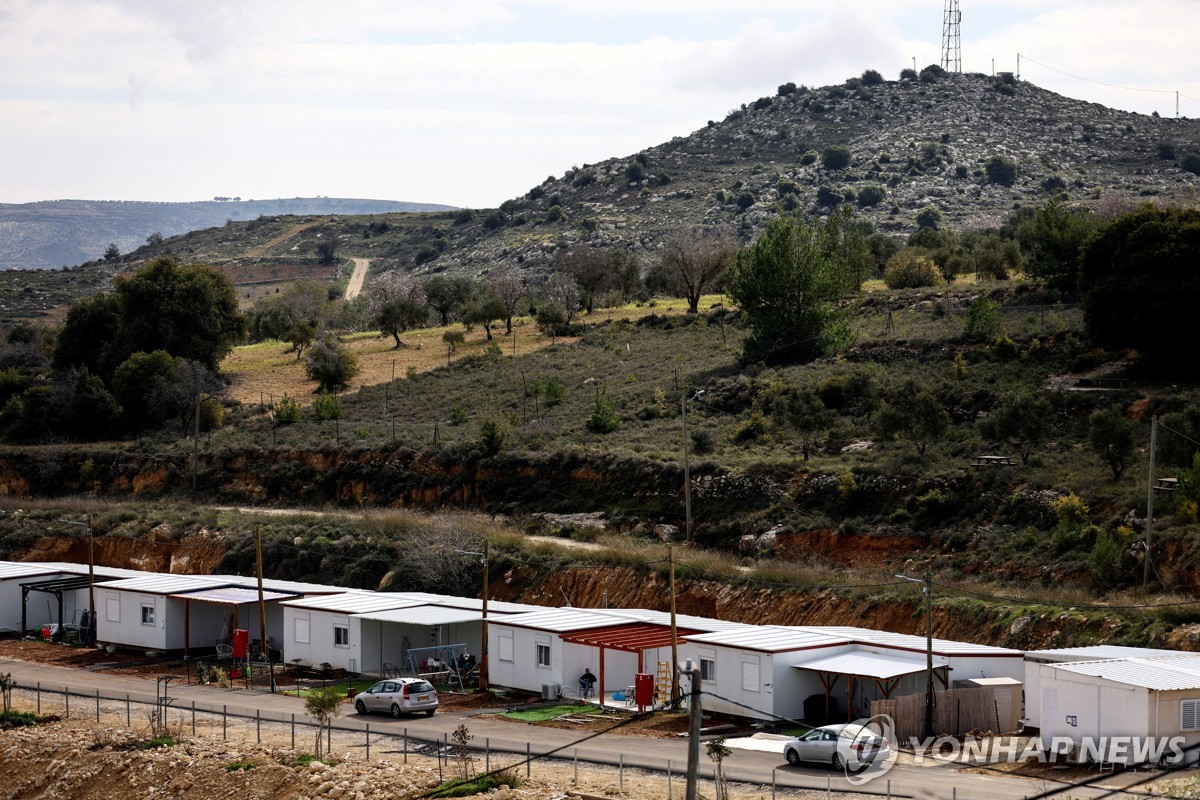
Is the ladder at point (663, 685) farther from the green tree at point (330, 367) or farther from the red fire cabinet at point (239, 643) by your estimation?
the green tree at point (330, 367)

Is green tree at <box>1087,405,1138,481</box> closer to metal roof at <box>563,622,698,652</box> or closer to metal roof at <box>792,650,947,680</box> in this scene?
metal roof at <box>792,650,947,680</box>

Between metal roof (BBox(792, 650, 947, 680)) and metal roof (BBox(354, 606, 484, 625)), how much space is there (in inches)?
447

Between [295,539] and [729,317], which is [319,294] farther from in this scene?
[295,539]

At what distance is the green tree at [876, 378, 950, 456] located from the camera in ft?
172

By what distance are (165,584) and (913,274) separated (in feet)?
178

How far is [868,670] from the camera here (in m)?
33.2

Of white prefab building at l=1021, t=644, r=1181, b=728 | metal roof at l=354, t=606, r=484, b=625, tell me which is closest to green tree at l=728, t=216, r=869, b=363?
metal roof at l=354, t=606, r=484, b=625

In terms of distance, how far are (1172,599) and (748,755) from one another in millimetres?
14203

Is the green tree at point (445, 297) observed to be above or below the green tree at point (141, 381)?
above

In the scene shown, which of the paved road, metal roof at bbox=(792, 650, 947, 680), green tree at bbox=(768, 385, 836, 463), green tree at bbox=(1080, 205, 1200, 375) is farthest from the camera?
green tree at bbox=(768, 385, 836, 463)

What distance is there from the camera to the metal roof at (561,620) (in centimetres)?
3894

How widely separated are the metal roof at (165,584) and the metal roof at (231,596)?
65 cm

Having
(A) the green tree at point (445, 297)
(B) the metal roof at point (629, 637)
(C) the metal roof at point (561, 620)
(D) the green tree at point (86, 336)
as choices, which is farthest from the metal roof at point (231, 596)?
(A) the green tree at point (445, 297)

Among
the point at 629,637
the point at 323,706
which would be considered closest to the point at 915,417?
the point at 629,637
